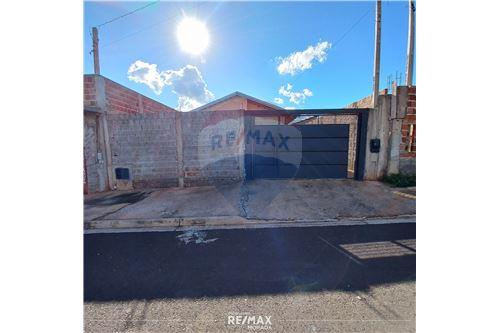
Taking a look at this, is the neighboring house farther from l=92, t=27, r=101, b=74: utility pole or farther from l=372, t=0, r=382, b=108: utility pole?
l=372, t=0, r=382, b=108: utility pole

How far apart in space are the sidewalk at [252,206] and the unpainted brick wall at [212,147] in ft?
1.45

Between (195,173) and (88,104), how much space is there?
4.02 metres

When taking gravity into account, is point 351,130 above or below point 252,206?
above

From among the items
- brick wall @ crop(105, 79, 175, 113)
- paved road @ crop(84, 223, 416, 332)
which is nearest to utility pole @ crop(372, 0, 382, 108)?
paved road @ crop(84, 223, 416, 332)

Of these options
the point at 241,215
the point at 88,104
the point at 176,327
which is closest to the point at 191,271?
the point at 176,327

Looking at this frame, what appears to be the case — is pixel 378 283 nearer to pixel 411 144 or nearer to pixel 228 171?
pixel 228 171

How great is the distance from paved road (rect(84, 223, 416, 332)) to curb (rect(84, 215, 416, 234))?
1.33 feet

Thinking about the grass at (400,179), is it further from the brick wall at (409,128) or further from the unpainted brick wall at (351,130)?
the unpainted brick wall at (351,130)

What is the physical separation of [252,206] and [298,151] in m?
3.05

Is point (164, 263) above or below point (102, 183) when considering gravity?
below

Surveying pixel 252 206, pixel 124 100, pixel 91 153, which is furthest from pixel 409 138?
pixel 91 153

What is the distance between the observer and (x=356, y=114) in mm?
6621

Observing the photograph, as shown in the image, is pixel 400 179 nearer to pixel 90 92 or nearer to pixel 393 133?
pixel 393 133

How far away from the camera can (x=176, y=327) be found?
1.75 m
